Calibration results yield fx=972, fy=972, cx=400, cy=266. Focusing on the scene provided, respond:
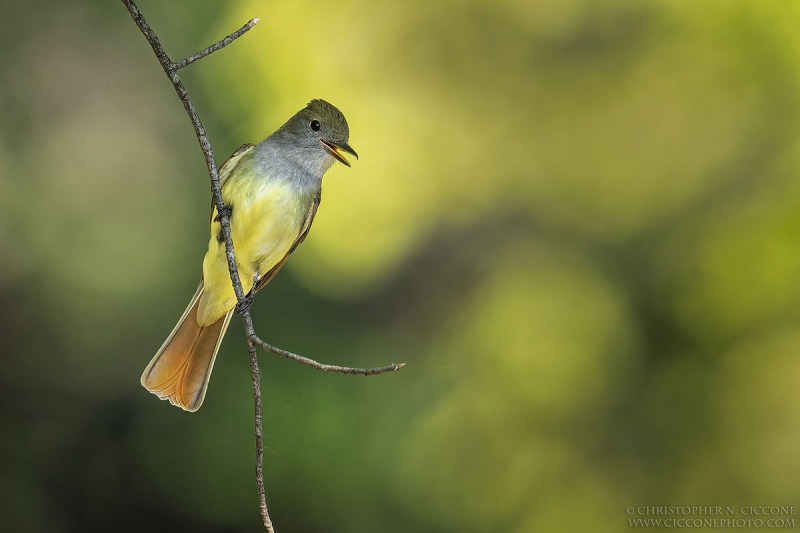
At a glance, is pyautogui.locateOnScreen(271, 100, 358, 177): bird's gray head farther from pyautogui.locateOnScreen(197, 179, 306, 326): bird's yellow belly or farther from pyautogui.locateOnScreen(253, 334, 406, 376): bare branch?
pyautogui.locateOnScreen(253, 334, 406, 376): bare branch

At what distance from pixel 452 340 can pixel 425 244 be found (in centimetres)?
34

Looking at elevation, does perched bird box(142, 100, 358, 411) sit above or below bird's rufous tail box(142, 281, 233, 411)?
above

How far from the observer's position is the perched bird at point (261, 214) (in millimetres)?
1347

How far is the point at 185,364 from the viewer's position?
4.46 ft

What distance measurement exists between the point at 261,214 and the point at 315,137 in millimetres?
136

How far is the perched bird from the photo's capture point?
1.35 meters

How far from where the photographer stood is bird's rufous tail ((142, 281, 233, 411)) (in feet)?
4.29

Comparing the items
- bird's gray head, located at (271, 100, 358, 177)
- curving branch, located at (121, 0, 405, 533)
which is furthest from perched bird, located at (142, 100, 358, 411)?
curving branch, located at (121, 0, 405, 533)

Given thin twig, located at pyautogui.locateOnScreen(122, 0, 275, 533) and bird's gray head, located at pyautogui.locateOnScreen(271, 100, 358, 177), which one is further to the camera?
bird's gray head, located at pyautogui.locateOnScreen(271, 100, 358, 177)

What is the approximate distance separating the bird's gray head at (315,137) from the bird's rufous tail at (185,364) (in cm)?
27

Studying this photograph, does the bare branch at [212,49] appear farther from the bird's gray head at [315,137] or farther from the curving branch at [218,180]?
the bird's gray head at [315,137]

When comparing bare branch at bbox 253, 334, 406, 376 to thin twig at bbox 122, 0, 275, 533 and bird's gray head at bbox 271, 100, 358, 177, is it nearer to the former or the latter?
thin twig at bbox 122, 0, 275, 533

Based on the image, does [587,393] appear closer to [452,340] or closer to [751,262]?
[452,340]

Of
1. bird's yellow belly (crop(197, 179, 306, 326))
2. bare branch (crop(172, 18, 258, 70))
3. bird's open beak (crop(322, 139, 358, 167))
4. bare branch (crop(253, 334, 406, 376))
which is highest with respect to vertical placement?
bare branch (crop(172, 18, 258, 70))
